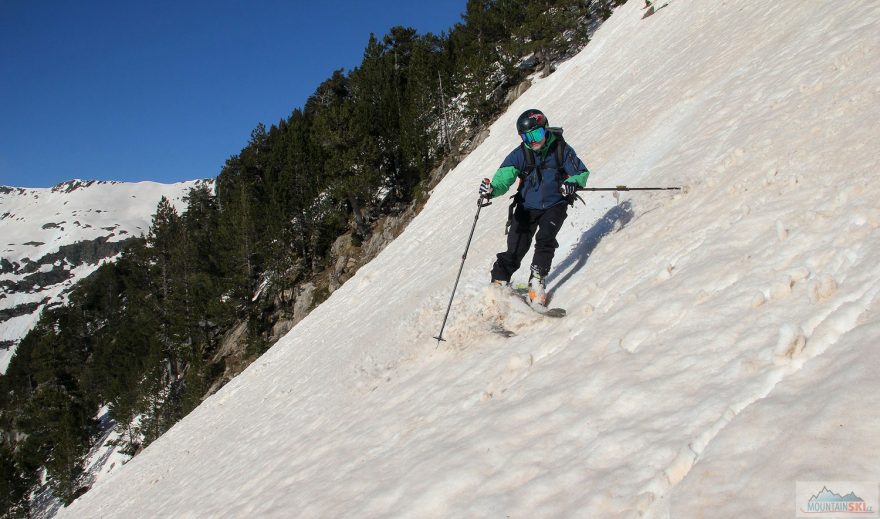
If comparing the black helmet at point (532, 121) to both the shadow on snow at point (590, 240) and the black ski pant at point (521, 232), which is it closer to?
the black ski pant at point (521, 232)

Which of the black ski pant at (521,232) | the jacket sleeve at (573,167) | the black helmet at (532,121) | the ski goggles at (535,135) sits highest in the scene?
the black helmet at (532,121)

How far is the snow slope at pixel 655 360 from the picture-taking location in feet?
9.07

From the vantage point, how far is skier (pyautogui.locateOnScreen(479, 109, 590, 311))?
6.44 m

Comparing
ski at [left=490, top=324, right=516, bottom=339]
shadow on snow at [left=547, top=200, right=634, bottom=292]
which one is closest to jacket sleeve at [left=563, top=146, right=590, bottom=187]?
shadow on snow at [left=547, top=200, right=634, bottom=292]

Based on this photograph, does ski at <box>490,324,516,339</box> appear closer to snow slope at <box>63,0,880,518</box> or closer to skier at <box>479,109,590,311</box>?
snow slope at <box>63,0,880,518</box>

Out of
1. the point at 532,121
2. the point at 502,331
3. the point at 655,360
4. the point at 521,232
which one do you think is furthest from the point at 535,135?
the point at 655,360

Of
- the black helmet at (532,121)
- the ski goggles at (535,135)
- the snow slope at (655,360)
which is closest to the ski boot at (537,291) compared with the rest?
the snow slope at (655,360)

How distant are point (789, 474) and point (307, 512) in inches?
152

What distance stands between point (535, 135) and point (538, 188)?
2.22ft

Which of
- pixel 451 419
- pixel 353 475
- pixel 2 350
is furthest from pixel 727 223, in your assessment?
pixel 2 350

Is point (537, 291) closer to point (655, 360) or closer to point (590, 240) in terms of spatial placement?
point (590, 240)

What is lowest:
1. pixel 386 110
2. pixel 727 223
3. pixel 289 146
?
pixel 727 223

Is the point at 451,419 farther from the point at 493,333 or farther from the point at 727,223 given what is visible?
the point at 727,223

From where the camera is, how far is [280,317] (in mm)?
41031
